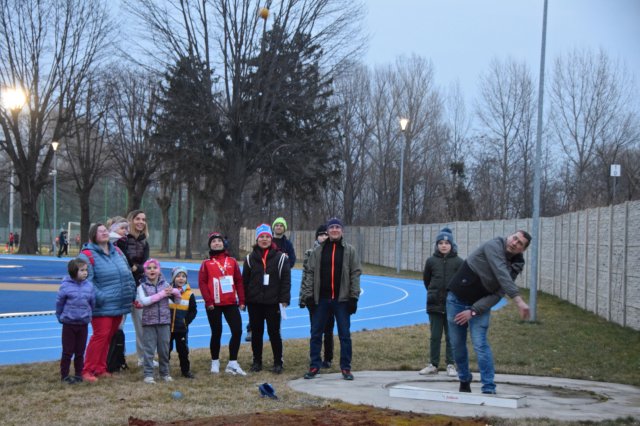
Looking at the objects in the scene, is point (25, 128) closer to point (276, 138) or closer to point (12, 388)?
point (276, 138)

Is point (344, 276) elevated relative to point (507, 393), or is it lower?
elevated

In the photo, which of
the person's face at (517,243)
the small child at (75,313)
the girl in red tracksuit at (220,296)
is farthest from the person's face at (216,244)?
the person's face at (517,243)

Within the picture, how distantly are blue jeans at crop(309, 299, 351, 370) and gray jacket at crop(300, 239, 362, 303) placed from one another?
110 millimetres

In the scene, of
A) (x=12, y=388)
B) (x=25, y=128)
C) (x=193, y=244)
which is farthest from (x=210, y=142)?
(x=12, y=388)

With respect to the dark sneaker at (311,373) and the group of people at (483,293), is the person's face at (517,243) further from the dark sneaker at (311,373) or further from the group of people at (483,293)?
the dark sneaker at (311,373)

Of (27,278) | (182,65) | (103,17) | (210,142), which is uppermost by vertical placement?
(103,17)

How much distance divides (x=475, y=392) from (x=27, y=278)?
2366 cm

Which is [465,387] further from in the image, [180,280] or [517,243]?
[180,280]

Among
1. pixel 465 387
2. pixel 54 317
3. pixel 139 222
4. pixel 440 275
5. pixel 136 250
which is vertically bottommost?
pixel 54 317

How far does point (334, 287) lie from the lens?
32.4ft

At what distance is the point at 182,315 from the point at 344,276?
2.10 m

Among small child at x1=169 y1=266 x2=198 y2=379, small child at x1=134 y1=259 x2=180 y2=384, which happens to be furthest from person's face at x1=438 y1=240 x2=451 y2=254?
small child at x1=134 y1=259 x2=180 y2=384

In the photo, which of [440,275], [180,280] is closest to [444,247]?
[440,275]

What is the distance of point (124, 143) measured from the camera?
179 feet
